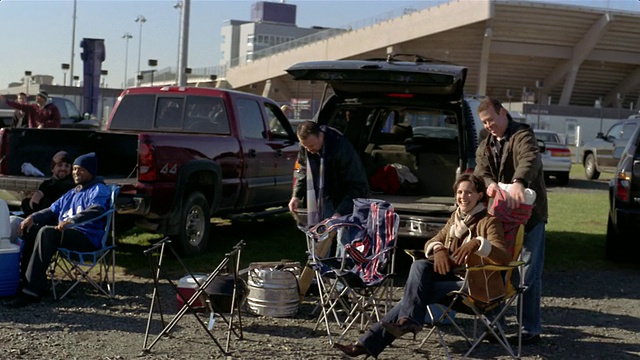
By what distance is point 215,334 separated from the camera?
254 inches

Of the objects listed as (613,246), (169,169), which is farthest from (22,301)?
(613,246)

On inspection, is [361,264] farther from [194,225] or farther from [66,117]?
[66,117]

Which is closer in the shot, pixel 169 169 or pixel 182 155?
pixel 169 169

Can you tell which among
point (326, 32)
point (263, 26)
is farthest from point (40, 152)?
point (263, 26)

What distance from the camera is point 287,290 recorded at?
23.2 ft

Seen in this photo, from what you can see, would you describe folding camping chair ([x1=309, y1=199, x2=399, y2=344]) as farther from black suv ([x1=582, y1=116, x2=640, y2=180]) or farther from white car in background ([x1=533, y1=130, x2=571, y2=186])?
black suv ([x1=582, y1=116, x2=640, y2=180])

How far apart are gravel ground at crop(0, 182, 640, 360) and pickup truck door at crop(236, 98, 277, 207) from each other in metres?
2.70

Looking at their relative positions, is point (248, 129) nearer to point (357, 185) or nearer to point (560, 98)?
point (357, 185)

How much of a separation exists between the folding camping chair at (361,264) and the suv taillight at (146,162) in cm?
243

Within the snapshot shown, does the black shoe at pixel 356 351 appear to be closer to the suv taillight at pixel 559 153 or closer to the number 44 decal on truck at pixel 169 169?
the number 44 decal on truck at pixel 169 169

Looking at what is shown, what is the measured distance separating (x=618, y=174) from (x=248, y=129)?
422cm

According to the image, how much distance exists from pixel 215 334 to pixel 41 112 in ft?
34.3

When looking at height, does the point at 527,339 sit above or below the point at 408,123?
below

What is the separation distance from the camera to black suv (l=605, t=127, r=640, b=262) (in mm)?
9664
